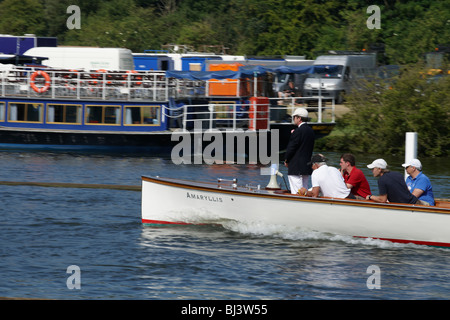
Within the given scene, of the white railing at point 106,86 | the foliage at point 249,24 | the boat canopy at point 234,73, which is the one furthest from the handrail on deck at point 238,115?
the foliage at point 249,24

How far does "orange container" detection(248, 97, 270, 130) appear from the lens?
30531mm

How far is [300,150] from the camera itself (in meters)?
15.1

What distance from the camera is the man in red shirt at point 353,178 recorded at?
1455 cm

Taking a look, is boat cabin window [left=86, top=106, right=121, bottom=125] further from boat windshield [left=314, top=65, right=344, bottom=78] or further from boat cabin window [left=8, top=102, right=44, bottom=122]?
boat windshield [left=314, top=65, right=344, bottom=78]

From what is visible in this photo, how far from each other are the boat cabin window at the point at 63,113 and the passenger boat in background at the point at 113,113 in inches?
1.6

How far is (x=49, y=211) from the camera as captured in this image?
18453 millimetres

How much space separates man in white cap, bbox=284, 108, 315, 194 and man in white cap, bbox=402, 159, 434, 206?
71.7 inches

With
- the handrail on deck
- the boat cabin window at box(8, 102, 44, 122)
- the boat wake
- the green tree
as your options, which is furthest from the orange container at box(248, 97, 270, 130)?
the boat wake

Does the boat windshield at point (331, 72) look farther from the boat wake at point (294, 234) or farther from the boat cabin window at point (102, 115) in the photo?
the boat wake at point (294, 234)

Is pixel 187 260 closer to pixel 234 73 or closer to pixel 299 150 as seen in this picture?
pixel 299 150

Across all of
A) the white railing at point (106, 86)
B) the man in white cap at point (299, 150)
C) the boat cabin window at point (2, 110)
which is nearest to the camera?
the man in white cap at point (299, 150)

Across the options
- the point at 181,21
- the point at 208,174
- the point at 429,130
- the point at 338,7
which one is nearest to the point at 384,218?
the point at 208,174
